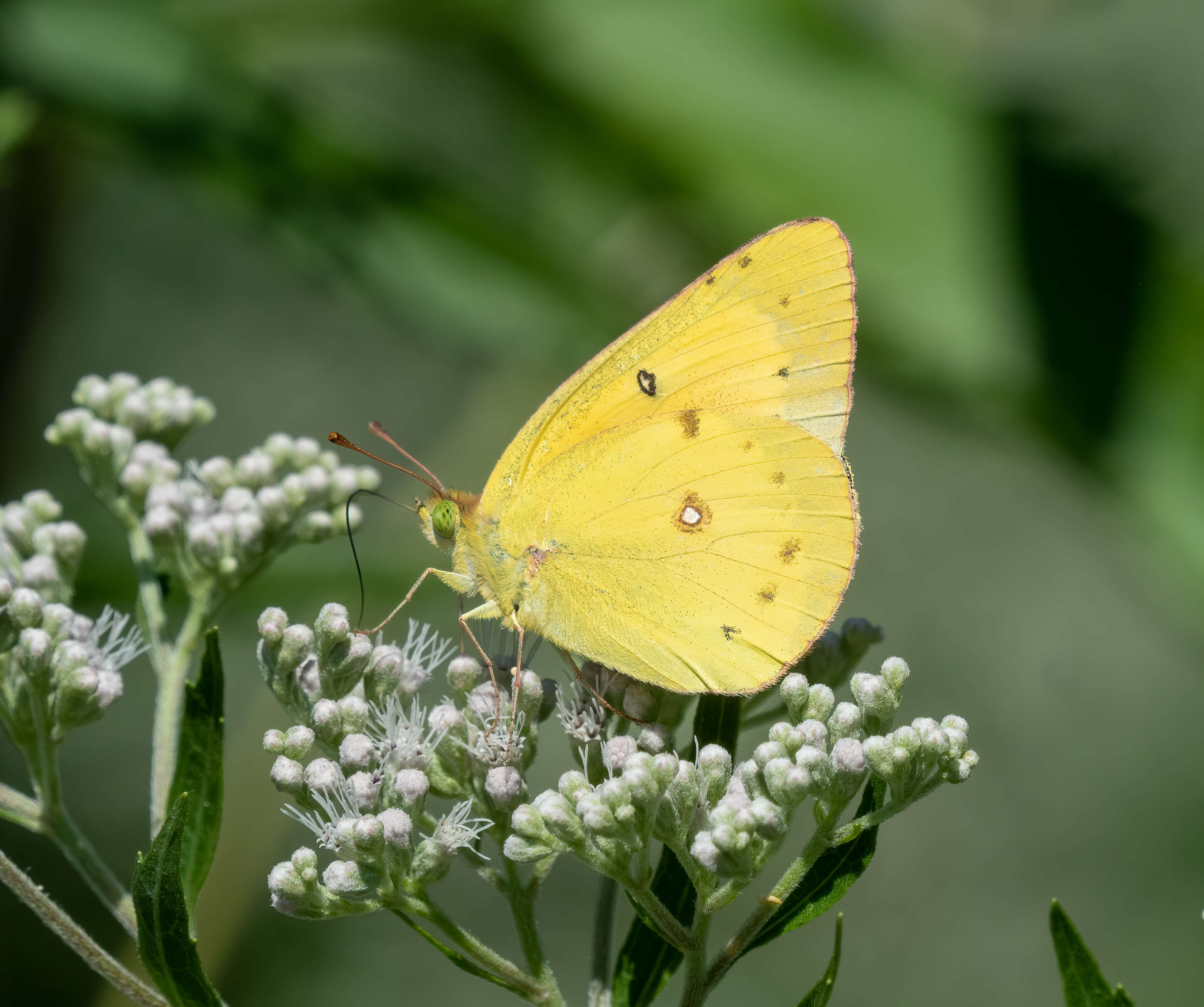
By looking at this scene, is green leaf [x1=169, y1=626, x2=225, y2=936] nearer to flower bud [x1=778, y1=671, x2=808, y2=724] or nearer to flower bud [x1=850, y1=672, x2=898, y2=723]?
flower bud [x1=778, y1=671, x2=808, y2=724]

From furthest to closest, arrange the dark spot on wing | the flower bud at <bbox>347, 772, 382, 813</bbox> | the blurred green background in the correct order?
the blurred green background < the dark spot on wing < the flower bud at <bbox>347, 772, 382, 813</bbox>

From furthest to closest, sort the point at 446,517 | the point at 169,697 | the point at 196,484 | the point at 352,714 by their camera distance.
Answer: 1. the point at 196,484
2. the point at 446,517
3. the point at 169,697
4. the point at 352,714

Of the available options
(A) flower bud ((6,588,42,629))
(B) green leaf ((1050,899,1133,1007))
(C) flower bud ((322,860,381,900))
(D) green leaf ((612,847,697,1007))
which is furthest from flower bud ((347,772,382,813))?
(B) green leaf ((1050,899,1133,1007))

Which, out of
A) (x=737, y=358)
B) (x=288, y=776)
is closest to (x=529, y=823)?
(x=288, y=776)

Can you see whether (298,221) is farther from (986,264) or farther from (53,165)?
(986,264)

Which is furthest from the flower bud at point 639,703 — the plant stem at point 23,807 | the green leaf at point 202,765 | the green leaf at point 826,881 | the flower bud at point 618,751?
the plant stem at point 23,807

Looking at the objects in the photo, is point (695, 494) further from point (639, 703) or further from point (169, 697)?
point (169, 697)
